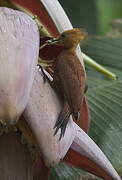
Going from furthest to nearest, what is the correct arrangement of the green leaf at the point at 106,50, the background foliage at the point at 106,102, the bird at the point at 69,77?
the green leaf at the point at 106,50, the background foliage at the point at 106,102, the bird at the point at 69,77

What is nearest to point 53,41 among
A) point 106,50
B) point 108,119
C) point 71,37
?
point 71,37

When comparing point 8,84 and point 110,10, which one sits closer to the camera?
point 8,84

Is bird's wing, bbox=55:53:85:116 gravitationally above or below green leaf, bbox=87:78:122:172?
above

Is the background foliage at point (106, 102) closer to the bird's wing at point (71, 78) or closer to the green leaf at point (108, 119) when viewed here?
the green leaf at point (108, 119)

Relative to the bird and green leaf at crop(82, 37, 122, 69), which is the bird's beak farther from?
green leaf at crop(82, 37, 122, 69)

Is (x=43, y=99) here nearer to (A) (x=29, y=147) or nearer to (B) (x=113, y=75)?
(A) (x=29, y=147)

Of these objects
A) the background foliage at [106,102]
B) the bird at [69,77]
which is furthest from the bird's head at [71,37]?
the background foliage at [106,102]

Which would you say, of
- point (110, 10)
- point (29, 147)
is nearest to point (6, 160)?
point (29, 147)

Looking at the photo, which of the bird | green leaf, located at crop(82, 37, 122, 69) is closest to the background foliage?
green leaf, located at crop(82, 37, 122, 69)

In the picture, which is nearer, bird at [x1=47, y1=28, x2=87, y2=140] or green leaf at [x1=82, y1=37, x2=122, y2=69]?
bird at [x1=47, y1=28, x2=87, y2=140]
